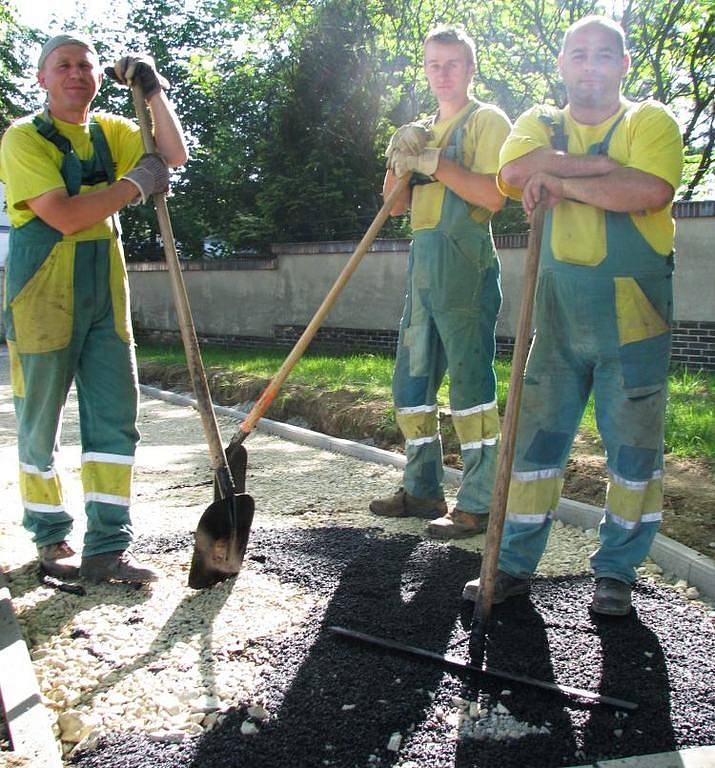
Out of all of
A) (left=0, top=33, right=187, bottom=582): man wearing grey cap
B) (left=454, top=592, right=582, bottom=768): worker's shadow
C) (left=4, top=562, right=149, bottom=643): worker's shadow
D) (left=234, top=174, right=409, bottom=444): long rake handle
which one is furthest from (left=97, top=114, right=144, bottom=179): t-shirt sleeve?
(left=454, top=592, right=582, bottom=768): worker's shadow

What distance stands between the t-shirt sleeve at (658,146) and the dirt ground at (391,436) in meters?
1.73

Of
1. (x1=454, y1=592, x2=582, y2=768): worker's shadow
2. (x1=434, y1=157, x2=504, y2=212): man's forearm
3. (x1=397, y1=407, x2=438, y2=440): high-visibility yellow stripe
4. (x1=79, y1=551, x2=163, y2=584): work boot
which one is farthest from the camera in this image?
(x1=397, y1=407, x2=438, y2=440): high-visibility yellow stripe

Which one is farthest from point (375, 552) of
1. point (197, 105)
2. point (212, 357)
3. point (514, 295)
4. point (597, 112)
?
point (197, 105)

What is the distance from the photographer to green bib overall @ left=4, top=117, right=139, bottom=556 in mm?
3262

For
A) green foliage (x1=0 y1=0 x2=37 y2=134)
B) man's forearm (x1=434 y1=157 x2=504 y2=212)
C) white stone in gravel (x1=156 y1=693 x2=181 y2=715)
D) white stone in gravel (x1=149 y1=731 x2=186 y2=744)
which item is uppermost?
green foliage (x1=0 y1=0 x2=37 y2=134)

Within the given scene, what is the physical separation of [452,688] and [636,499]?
1040 millimetres

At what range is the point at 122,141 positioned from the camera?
138 inches

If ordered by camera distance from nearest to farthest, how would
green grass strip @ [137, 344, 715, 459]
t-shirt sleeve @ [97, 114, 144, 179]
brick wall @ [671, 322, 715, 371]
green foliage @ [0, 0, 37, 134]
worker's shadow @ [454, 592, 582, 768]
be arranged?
worker's shadow @ [454, 592, 582, 768] → t-shirt sleeve @ [97, 114, 144, 179] → green grass strip @ [137, 344, 715, 459] → brick wall @ [671, 322, 715, 371] → green foliage @ [0, 0, 37, 134]

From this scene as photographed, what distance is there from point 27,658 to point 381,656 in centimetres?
117

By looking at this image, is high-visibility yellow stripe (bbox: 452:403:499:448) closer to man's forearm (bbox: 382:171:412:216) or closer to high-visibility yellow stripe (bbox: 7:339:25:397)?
man's forearm (bbox: 382:171:412:216)

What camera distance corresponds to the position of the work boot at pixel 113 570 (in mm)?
3355

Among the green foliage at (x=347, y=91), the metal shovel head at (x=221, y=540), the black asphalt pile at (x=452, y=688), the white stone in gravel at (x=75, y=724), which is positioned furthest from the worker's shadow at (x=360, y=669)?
the green foliage at (x=347, y=91)

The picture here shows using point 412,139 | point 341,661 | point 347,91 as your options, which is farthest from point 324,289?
point 341,661

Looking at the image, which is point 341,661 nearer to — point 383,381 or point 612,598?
point 612,598
